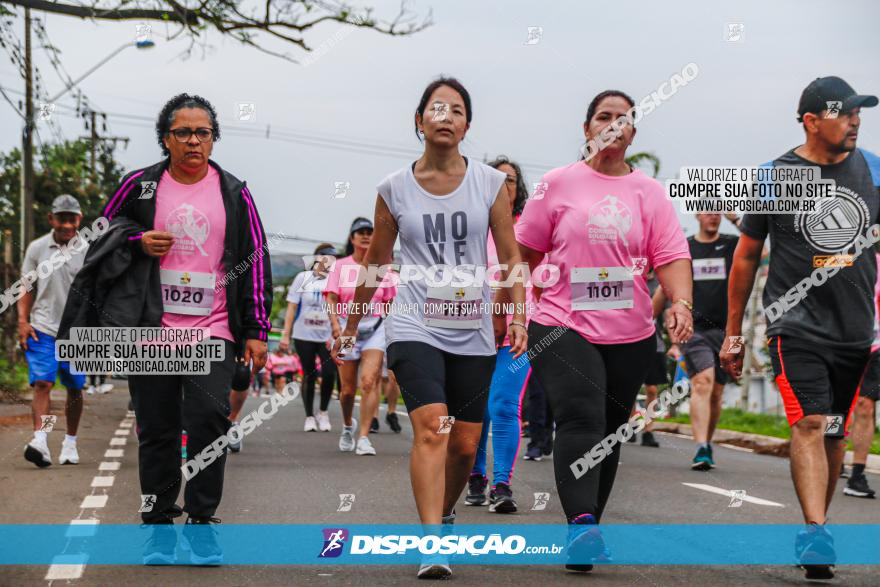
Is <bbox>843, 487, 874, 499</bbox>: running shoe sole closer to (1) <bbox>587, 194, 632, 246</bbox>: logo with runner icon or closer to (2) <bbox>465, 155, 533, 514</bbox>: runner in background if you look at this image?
(2) <bbox>465, 155, 533, 514</bbox>: runner in background

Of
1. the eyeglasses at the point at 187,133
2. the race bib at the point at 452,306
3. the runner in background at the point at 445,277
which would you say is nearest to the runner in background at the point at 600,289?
the runner in background at the point at 445,277

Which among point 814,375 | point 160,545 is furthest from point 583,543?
point 160,545

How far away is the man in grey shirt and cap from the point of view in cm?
1062

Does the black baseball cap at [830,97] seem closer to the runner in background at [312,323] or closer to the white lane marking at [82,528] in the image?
the white lane marking at [82,528]

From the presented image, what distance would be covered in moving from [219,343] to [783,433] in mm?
12115

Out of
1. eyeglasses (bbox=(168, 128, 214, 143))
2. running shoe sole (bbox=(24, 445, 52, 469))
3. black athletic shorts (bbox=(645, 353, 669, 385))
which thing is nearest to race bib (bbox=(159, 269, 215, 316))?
eyeglasses (bbox=(168, 128, 214, 143))

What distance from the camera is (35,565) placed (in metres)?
5.79

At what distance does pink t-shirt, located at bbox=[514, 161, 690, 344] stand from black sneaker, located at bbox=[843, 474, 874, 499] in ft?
13.7

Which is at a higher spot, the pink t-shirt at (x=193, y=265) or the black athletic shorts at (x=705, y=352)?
the pink t-shirt at (x=193, y=265)

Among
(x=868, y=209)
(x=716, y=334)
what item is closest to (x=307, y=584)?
(x=868, y=209)

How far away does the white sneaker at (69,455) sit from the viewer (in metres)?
10.7

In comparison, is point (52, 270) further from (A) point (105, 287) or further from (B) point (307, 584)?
(B) point (307, 584)

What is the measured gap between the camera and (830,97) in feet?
19.6

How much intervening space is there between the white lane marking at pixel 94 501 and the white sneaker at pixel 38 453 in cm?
185
